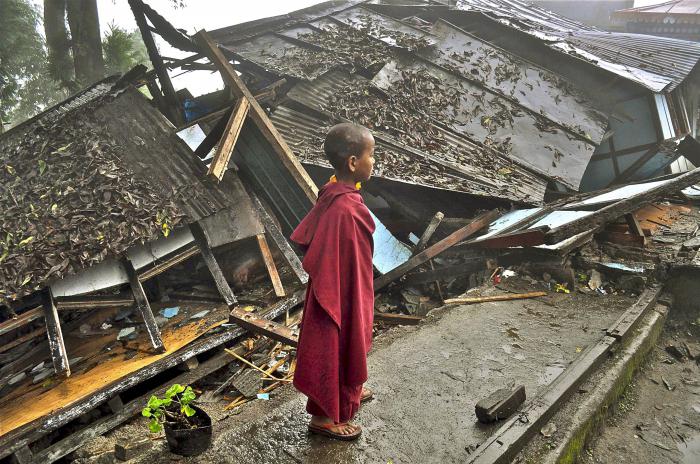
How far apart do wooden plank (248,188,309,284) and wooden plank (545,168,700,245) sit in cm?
304

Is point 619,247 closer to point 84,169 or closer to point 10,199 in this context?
point 84,169

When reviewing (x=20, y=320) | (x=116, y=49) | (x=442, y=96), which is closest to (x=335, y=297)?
(x=20, y=320)

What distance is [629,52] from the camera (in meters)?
9.70

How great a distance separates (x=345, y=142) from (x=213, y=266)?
3546mm

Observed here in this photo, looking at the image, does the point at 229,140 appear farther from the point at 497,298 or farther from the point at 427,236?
the point at 497,298

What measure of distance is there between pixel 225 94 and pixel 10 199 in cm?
421

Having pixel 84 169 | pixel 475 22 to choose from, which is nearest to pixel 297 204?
pixel 84 169

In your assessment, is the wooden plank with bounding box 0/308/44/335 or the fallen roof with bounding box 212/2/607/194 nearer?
the wooden plank with bounding box 0/308/44/335

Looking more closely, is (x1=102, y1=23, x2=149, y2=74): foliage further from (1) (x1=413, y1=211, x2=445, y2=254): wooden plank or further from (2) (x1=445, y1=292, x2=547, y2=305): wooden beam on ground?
(2) (x1=445, y1=292, x2=547, y2=305): wooden beam on ground

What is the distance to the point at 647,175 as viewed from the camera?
930cm

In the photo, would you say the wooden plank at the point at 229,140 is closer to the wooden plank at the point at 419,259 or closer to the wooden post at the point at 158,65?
the wooden post at the point at 158,65

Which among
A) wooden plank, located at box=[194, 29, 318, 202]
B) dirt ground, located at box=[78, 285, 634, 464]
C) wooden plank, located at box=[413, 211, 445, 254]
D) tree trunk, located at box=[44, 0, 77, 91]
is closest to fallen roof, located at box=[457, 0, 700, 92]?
wooden plank, located at box=[413, 211, 445, 254]

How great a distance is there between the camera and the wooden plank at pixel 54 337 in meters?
4.11

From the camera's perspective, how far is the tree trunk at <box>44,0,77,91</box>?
1137 cm
